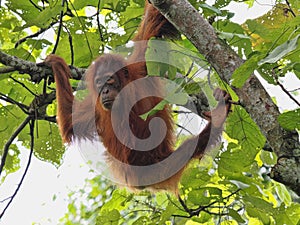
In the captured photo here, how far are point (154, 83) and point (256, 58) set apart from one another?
7.33 ft

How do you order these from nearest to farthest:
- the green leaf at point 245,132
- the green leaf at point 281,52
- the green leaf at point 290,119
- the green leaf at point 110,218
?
the green leaf at point 281,52 < the green leaf at point 290,119 < the green leaf at point 245,132 < the green leaf at point 110,218

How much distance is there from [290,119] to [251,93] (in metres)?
0.25

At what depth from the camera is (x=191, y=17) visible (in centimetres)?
233

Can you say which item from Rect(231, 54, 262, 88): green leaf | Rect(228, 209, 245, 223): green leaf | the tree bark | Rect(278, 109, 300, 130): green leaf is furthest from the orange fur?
Rect(231, 54, 262, 88): green leaf

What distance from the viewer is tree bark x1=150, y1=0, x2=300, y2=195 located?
73.3 inches

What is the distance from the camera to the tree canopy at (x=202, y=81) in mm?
1933

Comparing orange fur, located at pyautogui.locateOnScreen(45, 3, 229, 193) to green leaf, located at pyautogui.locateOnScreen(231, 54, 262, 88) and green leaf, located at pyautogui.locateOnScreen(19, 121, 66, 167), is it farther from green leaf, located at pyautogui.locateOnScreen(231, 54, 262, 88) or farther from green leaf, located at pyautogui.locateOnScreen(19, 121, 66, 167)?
green leaf, located at pyautogui.locateOnScreen(231, 54, 262, 88)

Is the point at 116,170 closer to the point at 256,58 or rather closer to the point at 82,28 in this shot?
the point at 82,28

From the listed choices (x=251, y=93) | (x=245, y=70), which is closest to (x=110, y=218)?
(x=251, y=93)

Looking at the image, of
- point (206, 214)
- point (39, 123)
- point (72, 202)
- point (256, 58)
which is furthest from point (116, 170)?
point (72, 202)

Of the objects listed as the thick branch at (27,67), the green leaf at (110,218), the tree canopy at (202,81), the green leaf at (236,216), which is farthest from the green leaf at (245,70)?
the green leaf at (110,218)

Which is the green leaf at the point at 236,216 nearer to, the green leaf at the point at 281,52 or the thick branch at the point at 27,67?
the thick branch at the point at 27,67

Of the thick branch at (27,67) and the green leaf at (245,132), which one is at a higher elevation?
the thick branch at (27,67)

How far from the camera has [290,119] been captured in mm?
1829
